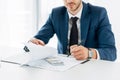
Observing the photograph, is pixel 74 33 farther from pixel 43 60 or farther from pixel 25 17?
pixel 25 17

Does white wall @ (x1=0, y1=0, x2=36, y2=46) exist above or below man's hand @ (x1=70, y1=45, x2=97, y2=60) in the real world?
below

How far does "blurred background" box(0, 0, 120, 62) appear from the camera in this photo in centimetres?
272

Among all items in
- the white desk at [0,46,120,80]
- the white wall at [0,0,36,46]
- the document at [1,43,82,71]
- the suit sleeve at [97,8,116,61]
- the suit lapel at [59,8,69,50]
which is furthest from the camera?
the white wall at [0,0,36,46]

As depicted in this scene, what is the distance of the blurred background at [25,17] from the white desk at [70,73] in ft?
4.25

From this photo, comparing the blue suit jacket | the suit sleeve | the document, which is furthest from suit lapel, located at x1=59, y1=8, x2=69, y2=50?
the document

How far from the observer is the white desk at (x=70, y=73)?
114 centimetres

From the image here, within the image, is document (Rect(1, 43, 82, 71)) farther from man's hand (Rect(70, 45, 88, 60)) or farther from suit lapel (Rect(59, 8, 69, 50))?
suit lapel (Rect(59, 8, 69, 50))

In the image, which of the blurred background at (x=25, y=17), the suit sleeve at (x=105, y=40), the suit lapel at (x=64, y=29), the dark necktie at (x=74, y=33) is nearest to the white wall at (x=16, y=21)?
the blurred background at (x=25, y=17)

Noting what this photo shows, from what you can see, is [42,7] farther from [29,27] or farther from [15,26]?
[15,26]

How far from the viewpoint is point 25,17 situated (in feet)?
10.2

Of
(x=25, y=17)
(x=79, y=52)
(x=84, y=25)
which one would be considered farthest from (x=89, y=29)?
(x=25, y=17)

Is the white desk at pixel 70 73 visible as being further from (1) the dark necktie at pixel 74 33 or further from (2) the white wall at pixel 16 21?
(2) the white wall at pixel 16 21

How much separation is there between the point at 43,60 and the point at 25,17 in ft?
5.75

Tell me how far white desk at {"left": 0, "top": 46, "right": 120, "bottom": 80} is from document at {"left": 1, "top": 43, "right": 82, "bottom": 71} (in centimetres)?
5
